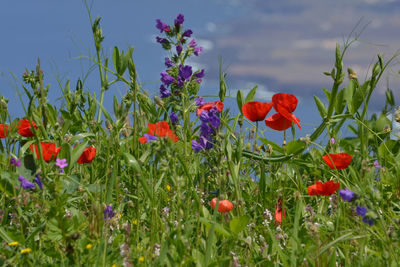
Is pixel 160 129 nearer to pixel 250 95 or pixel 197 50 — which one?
pixel 250 95

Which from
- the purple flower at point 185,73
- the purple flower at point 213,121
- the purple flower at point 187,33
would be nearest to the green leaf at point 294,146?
the purple flower at point 213,121

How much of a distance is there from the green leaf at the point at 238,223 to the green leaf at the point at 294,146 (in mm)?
911

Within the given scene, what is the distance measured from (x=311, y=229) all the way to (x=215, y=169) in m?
0.39

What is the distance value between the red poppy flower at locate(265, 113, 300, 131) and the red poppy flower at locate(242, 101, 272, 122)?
0.21 ft

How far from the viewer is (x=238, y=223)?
1.83 meters

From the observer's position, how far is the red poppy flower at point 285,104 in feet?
8.79

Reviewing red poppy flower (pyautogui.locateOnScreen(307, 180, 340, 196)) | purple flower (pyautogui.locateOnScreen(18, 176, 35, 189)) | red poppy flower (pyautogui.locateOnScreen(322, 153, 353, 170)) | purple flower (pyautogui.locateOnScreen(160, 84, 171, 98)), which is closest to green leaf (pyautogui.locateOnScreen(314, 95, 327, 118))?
red poppy flower (pyautogui.locateOnScreen(322, 153, 353, 170))

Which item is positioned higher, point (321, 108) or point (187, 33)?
point (187, 33)

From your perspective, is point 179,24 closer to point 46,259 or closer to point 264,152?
point 264,152

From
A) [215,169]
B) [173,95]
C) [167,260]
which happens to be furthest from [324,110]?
[167,260]

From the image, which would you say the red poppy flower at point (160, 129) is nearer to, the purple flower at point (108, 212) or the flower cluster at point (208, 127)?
the flower cluster at point (208, 127)

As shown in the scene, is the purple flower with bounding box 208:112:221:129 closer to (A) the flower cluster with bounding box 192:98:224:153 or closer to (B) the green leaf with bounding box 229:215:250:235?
(A) the flower cluster with bounding box 192:98:224:153

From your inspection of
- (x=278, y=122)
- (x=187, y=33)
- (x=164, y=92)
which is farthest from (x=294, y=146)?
(x=187, y=33)

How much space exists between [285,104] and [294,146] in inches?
8.7
